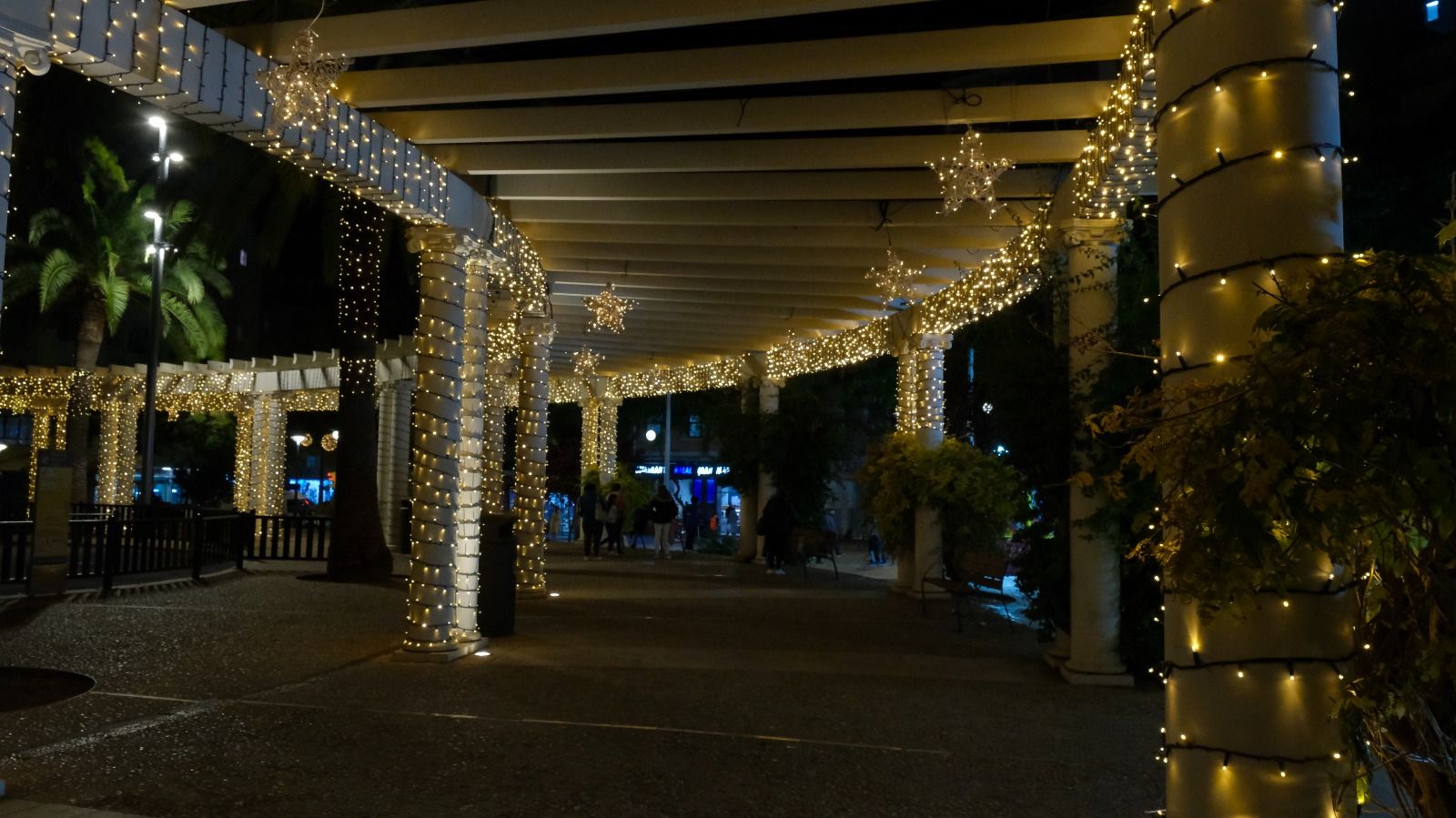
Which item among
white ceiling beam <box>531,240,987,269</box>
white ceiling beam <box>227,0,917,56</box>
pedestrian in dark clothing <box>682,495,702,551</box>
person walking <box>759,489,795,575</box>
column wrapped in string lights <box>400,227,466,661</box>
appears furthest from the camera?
pedestrian in dark clothing <box>682,495,702,551</box>

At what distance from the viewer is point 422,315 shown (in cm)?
877

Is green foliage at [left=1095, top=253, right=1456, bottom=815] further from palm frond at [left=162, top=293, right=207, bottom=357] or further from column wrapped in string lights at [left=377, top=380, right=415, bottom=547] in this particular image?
palm frond at [left=162, top=293, right=207, bottom=357]

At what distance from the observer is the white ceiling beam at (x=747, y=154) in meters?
8.34

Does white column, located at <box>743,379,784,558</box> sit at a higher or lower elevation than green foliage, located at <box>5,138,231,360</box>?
lower

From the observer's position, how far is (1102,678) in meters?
8.01

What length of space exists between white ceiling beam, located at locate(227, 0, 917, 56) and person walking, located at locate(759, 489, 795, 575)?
12.0 m

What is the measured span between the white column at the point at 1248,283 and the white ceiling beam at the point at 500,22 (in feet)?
11.4

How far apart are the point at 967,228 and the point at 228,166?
35.8ft

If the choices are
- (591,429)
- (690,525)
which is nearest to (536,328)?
(591,429)

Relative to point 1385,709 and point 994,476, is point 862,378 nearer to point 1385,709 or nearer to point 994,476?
point 994,476

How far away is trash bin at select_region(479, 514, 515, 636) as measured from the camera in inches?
388

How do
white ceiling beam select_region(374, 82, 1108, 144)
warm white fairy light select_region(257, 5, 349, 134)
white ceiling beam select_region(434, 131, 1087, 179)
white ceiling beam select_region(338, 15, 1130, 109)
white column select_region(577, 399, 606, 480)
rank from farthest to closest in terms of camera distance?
white column select_region(577, 399, 606, 480) → white ceiling beam select_region(434, 131, 1087, 179) → white ceiling beam select_region(374, 82, 1108, 144) → white ceiling beam select_region(338, 15, 1130, 109) → warm white fairy light select_region(257, 5, 349, 134)

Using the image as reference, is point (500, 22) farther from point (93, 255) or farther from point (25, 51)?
point (93, 255)

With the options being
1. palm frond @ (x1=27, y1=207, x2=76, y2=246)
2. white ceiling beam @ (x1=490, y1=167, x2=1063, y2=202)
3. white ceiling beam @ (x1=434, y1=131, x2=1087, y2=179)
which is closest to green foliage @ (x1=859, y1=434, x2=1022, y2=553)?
white ceiling beam @ (x1=490, y1=167, x2=1063, y2=202)
